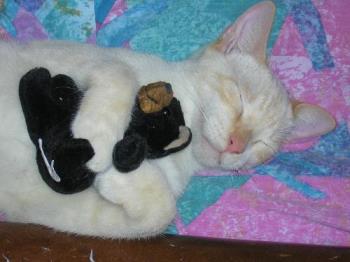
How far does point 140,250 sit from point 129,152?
25cm

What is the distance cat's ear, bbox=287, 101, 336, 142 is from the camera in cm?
152

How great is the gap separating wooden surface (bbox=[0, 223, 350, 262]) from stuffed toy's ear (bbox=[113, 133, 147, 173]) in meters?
0.21

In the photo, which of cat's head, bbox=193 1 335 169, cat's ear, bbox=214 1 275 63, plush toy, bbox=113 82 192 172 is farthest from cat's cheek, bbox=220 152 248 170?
cat's ear, bbox=214 1 275 63

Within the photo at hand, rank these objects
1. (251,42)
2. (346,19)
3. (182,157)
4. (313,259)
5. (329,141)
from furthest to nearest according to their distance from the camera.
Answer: (346,19), (329,141), (251,42), (182,157), (313,259)

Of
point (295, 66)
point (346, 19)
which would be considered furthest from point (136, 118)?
point (346, 19)

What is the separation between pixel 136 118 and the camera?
1.10 m

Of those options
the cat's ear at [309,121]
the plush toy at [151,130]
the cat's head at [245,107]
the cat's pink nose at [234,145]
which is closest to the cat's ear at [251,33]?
the cat's head at [245,107]

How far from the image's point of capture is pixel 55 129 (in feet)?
3.34

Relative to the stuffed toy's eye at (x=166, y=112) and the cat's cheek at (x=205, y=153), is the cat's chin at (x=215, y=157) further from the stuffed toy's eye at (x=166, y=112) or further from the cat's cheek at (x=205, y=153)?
the stuffed toy's eye at (x=166, y=112)

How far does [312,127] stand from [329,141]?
128mm

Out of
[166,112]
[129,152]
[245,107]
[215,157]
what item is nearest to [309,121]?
[245,107]

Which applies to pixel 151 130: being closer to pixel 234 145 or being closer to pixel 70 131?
pixel 70 131

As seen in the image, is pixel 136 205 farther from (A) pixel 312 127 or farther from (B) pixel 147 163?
(A) pixel 312 127

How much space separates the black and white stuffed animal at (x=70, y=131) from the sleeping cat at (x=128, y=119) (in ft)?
0.12
